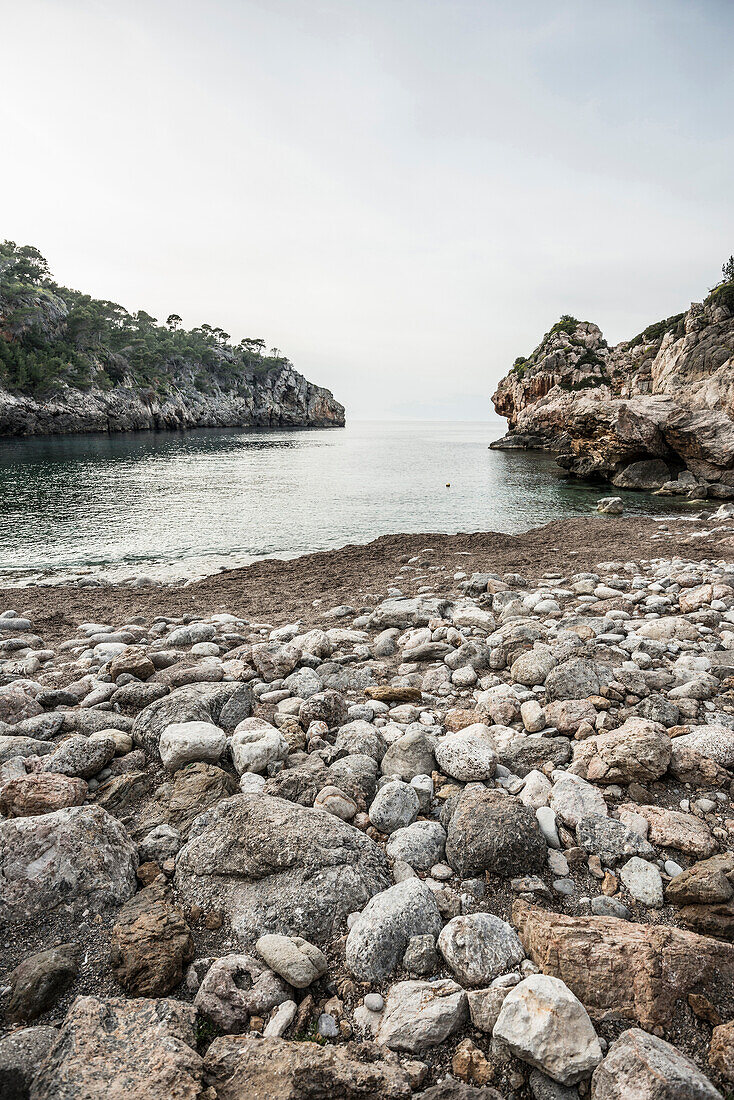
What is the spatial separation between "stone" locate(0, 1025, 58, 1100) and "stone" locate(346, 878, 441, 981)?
49.4 inches

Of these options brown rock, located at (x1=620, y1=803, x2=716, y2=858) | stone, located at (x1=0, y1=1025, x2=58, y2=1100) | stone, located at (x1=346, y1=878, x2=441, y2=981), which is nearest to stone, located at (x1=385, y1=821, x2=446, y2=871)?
stone, located at (x1=346, y1=878, x2=441, y2=981)

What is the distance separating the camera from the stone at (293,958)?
226 cm

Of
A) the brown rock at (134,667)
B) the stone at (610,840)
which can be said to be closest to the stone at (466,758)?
the stone at (610,840)

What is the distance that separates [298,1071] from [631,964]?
57.5 inches

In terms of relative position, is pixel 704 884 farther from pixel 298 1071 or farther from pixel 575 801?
pixel 298 1071

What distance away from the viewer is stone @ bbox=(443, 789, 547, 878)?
2961mm

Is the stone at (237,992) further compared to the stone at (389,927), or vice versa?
the stone at (389,927)

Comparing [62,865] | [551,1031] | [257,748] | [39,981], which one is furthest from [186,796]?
[551,1031]

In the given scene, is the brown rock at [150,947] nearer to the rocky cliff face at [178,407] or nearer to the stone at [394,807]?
the stone at [394,807]

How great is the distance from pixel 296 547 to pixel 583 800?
45.7 feet

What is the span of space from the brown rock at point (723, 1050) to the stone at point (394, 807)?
1.79 meters

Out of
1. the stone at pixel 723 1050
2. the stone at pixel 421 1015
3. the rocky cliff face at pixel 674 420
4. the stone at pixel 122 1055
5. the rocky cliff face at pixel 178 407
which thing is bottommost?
the stone at pixel 421 1015

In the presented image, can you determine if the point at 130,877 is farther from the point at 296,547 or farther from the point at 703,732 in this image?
the point at 296,547

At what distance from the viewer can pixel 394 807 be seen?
135 inches
